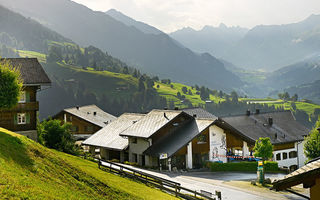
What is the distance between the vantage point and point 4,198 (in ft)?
44.4

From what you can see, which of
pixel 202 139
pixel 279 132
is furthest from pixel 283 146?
pixel 202 139

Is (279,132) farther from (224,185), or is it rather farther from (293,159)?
(224,185)

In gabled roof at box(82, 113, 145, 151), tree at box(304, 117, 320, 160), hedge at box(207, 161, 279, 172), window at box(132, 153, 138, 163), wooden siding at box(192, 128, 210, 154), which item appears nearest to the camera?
hedge at box(207, 161, 279, 172)

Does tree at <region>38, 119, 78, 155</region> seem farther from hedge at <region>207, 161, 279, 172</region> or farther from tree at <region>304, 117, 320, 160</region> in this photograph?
tree at <region>304, 117, 320, 160</region>

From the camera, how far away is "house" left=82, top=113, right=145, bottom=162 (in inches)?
2383

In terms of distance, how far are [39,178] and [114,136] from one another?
1848 inches

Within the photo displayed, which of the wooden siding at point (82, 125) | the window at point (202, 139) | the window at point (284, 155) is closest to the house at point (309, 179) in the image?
the window at point (202, 139)

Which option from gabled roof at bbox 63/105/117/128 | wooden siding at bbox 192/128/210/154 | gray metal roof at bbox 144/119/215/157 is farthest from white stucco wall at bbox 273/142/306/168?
gabled roof at bbox 63/105/117/128

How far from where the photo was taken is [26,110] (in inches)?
1756

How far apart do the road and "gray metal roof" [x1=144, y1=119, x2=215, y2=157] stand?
4.89m

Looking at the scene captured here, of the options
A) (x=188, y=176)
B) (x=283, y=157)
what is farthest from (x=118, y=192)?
(x=283, y=157)

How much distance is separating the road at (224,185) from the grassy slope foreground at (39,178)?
13.9 metres

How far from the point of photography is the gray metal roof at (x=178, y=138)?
53312mm

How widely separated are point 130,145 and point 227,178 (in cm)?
1760
